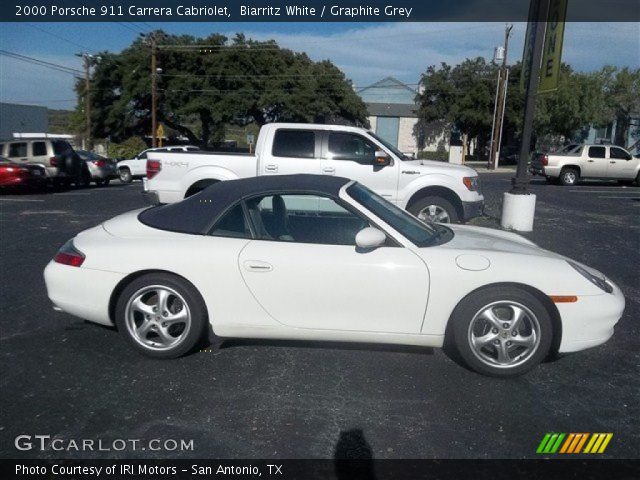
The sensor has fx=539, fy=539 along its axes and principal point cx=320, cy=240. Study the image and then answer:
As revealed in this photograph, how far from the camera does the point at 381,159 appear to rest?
848 centimetres

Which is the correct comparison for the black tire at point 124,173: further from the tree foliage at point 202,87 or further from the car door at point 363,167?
the tree foliage at point 202,87

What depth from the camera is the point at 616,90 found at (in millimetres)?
43844

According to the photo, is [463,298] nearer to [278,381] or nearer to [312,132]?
[278,381]

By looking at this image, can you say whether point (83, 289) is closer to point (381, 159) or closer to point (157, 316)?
point (157, 316)

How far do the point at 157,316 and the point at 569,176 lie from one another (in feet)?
73.1

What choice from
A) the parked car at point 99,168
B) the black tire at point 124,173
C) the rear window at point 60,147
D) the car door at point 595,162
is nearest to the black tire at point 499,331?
the rear window at point 60,147

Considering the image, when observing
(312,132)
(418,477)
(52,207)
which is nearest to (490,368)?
(418,477)

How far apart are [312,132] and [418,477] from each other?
6654mm

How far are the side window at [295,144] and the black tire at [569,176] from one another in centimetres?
1744

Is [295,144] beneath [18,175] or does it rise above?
above

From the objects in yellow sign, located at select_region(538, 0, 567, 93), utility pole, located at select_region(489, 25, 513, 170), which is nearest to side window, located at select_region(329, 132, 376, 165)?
yellow sign, located at select_region(538, 0, 567, 93)

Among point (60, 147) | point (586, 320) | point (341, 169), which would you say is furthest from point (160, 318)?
point (60, 147)

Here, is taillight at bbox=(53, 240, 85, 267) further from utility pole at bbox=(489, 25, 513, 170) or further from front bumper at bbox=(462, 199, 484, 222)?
utility pole at bbox=(489, 25, 513, 170)

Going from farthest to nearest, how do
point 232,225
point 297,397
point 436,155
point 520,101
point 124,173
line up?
1. point 436,155
2. point 520,101
3. point 124,173
4. point 232,225
5. point 297,397
